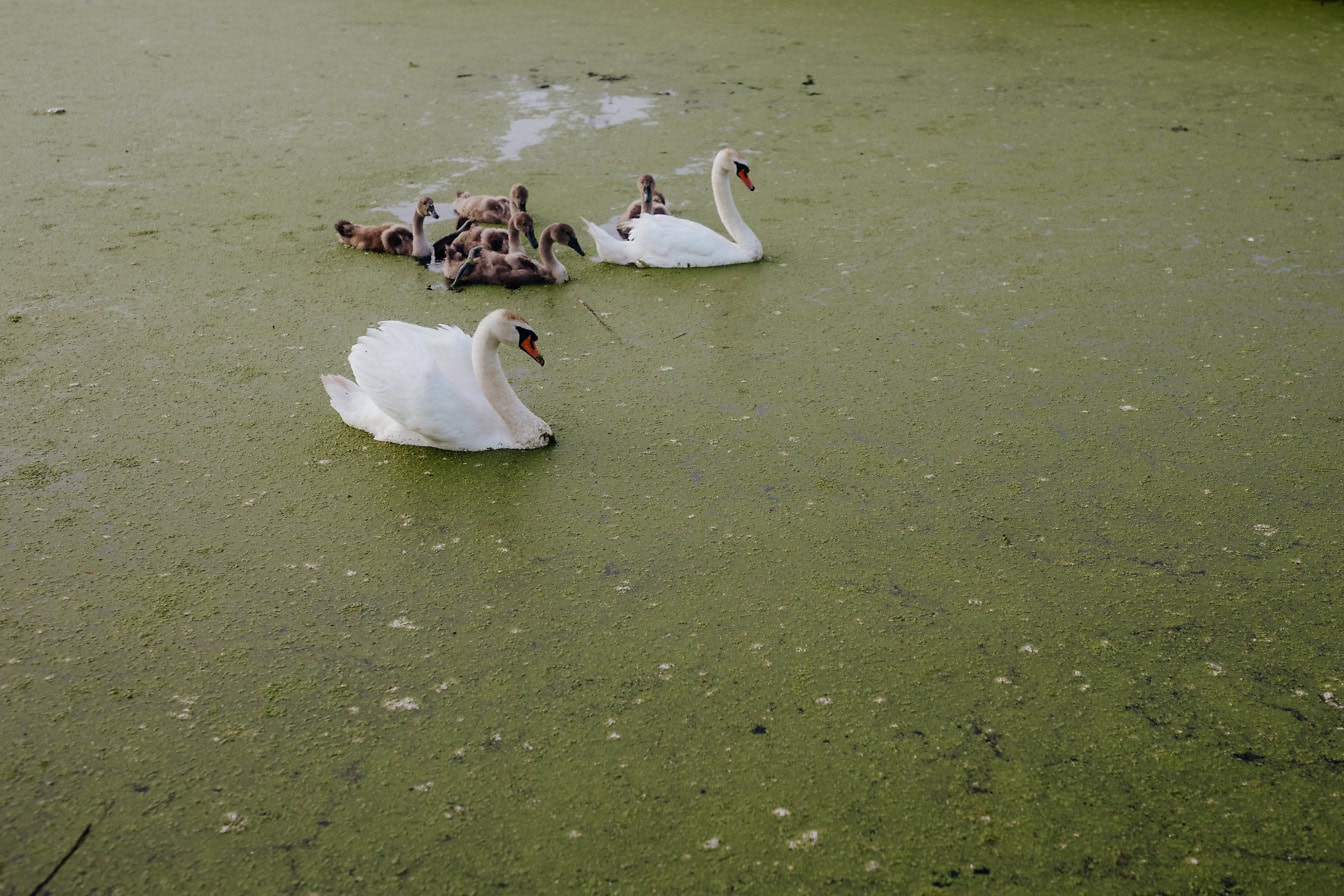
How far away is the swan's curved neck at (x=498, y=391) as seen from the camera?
10.0 ft

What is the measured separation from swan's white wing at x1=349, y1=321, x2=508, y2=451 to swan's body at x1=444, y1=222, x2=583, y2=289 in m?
1.07

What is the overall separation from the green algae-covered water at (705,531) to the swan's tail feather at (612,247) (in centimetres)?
7

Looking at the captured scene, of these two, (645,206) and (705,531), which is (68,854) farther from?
(645,206)

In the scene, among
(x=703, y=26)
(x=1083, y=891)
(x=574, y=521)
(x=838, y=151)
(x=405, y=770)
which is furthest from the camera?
(x=703, y=26)

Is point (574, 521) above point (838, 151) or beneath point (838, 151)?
beneath

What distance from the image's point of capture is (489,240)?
4391 millimetres

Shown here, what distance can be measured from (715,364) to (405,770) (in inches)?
70.9

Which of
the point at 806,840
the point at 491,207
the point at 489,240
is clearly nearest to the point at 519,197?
the point at 491,207

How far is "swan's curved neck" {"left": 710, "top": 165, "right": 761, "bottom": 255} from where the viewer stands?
4320mm

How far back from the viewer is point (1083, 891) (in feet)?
5.91

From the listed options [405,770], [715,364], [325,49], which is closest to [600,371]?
[715,364]

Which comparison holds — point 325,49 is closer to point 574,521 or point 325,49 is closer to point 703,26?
point 703,26

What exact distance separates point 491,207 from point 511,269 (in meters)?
0.57

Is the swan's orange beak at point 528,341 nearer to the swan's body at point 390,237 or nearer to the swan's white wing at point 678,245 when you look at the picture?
the swan's white wing at point 678,245
